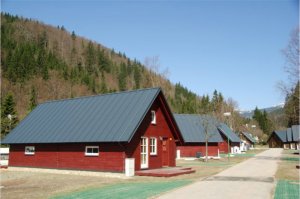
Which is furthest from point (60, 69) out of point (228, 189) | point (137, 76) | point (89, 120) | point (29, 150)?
point (228, 189)

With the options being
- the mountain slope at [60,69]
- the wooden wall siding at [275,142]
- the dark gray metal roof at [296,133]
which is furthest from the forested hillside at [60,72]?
the wooden wall siding at [275,142]

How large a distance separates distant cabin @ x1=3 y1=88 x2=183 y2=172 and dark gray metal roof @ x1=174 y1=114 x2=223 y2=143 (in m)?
17.7

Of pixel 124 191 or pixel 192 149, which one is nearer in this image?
pixel 124 191

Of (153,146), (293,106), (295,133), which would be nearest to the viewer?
(153,146)

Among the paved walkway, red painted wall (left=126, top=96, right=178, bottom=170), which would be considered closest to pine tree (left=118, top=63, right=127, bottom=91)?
red painted wall (left=126, top=96, right=178, bottom=170)

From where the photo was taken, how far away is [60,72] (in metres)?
113

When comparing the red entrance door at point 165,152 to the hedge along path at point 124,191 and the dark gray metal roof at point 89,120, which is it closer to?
the dark gray metal roof at point 89,120

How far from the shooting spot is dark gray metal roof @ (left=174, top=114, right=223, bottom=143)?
4906 cm

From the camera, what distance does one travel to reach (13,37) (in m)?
136

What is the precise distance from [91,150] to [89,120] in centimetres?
264

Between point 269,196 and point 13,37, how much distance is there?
137m

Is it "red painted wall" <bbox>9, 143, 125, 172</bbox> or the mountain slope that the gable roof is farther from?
"red painted wall" <bbox>9, 143, 125, 172</bbox>

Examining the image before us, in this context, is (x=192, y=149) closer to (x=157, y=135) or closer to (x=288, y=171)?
(x=157, y=135)

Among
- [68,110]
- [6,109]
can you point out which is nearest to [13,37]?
[6,109]
